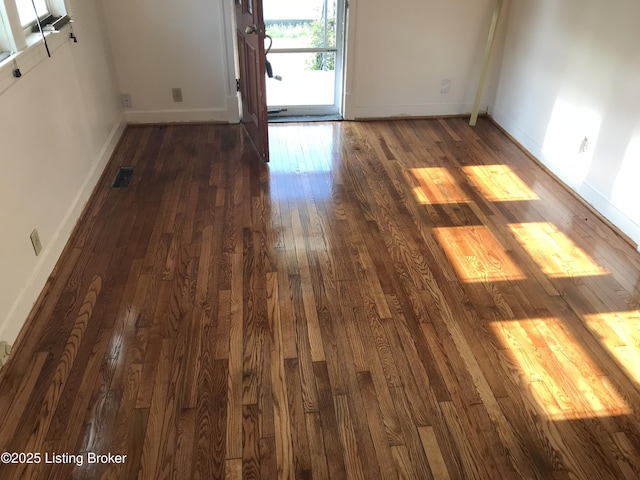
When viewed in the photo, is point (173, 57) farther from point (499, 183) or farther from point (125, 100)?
point (499, 183)

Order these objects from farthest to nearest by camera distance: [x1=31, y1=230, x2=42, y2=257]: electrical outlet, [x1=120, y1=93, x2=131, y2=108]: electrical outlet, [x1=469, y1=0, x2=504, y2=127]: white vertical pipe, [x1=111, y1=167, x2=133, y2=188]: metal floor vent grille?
[x1=120, y1=93, x2=131, y2=108]: electrical outlet → [x1=469, y1=0, x2=504, y2=127]: white vertical pipe → [x1=111, y1=167, x2=133, y2=188]: metal floor vent grille → [x1=31, y1=230, x2=42, y2=257]: electrical outlet

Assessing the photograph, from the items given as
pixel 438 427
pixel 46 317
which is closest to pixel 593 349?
pixel 438 427

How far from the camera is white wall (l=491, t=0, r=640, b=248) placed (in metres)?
3.03

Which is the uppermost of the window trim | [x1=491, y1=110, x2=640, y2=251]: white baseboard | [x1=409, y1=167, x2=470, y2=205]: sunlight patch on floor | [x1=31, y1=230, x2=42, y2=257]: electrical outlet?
the window trim

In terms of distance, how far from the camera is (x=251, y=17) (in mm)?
3484

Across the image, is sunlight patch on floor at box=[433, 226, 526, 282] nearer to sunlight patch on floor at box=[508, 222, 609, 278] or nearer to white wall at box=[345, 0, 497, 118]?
sunlight patch on floor at box=[508, 222, 609, 278]

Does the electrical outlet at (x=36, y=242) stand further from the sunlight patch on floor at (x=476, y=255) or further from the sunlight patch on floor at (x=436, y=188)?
the sunlight patch on floor at (x=436, y=188)

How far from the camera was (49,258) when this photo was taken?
2.64 metres

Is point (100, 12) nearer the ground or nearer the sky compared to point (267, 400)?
nearer the sky

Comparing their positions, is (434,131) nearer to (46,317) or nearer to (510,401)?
(510,401)

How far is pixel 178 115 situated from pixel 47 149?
1.84 meters

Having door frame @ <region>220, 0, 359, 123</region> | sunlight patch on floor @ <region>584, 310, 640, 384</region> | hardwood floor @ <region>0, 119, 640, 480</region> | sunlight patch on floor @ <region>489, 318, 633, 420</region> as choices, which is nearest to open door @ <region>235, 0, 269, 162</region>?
door frame @ <region>220, 0, 359, 123</region>

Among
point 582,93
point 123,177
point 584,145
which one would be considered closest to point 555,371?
point 584,145

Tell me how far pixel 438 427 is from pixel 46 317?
176 centimetres
